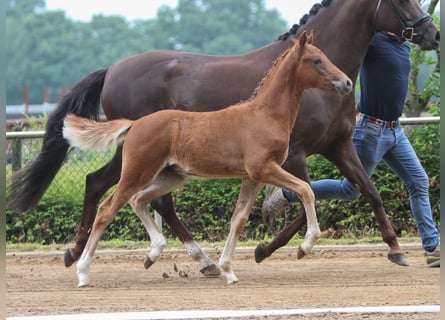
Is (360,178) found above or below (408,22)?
below

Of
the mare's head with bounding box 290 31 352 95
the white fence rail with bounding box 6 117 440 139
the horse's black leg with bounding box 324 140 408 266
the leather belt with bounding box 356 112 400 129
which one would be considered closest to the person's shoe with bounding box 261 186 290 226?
the horse's black leg with bounding box 324 140 408 266

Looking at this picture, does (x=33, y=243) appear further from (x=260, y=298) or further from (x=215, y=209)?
(x=260, y=298)

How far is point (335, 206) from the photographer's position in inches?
372

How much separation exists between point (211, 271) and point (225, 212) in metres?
2.48

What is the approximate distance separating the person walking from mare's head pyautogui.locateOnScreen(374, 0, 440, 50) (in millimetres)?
191

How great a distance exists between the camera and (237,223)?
661cm

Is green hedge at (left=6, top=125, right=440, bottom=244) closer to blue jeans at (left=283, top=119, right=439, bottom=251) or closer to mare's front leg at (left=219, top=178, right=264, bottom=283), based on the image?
blue jeans at (left=283, top=119, right=439, bottom=251)

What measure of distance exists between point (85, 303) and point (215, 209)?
402 cm

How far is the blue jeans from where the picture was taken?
7262mm

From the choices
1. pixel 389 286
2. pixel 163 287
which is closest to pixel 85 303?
pixel 163 287

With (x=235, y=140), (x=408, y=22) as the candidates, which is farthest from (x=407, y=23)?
(x=235, y=140)

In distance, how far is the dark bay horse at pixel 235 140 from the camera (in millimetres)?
6258

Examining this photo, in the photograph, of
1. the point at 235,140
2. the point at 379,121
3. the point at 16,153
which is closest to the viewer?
the point at 235,140

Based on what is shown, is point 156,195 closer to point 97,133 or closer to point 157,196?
point 157,196
